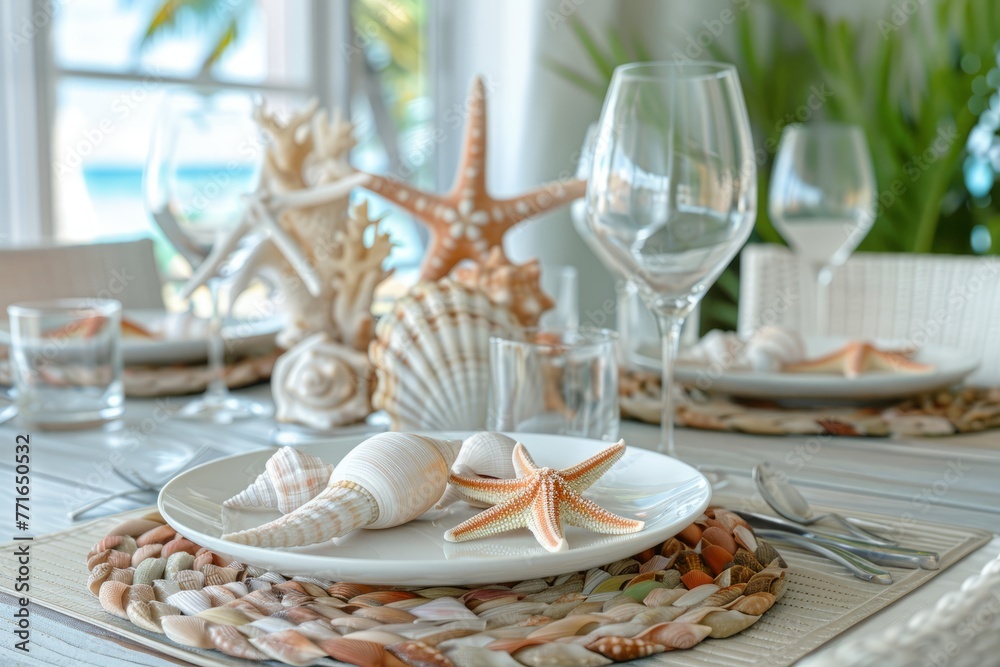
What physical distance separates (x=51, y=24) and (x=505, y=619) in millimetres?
2262

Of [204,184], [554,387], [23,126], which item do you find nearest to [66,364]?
[204,184]

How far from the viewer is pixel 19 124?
2.29 metres

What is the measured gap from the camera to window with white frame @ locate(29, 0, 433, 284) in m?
2.44

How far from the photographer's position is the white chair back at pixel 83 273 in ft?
4.86

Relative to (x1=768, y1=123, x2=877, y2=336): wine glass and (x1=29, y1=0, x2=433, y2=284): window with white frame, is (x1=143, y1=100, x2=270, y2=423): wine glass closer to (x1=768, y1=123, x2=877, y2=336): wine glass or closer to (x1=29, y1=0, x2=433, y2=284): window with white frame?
(x1=768, y1=123, x2=877, y2=336): wine glass

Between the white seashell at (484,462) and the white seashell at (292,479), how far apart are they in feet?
0.21

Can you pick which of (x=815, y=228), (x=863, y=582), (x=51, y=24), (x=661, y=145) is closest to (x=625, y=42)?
(x=51, y=24)

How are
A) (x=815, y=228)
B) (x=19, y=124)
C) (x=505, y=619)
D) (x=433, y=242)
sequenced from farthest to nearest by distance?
(x=19, y=124)
(x=815, y=228)
(x=433, y=242)
(x=505, y=619)

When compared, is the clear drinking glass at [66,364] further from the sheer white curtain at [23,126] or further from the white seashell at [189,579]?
the sheer white curtain at [23,126]

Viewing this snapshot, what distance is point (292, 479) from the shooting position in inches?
21.0

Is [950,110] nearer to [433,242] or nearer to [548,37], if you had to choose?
[548,37]

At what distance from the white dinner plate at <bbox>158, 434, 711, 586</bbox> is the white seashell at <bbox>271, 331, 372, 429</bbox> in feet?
0.85

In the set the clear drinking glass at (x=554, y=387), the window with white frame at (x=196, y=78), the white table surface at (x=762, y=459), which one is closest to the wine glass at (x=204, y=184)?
the white table surface at (x=762, y=459)

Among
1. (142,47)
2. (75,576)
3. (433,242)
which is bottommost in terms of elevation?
(75,576)
